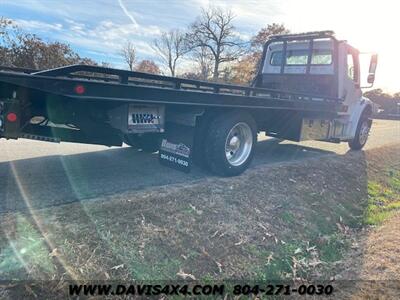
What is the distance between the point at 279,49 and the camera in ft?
29.3

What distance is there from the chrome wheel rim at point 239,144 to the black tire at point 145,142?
4.38ft

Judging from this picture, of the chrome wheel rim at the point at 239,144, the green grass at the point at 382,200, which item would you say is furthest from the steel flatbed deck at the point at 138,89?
the green grass at the point at 382,200

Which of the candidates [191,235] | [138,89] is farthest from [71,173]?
[191,235]

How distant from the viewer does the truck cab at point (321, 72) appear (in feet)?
26.0

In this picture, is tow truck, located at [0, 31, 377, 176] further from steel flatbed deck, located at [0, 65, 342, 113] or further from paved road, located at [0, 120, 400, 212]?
paved road, located at [0, 120, 400, 212]

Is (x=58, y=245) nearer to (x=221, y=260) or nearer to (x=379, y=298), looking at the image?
(x=221, y=260)

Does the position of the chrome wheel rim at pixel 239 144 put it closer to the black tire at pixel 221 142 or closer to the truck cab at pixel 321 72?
the black tire at pixel 221 142

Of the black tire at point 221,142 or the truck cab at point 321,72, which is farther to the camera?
the truck cab at point 321,72

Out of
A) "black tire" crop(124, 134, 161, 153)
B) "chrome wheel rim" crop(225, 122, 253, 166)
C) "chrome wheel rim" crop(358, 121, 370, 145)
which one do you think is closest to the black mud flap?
"chrome wheel rim" crop(225, 122, 253, 166)

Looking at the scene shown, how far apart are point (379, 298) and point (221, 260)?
1.32 m

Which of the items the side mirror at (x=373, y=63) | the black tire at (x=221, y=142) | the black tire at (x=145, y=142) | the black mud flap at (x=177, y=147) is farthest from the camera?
the side mirror at (x=373, y=63)

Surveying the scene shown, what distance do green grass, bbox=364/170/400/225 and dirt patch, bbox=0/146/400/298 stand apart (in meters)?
0.16

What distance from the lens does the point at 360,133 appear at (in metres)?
9.20

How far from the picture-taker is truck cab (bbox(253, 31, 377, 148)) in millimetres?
7930
